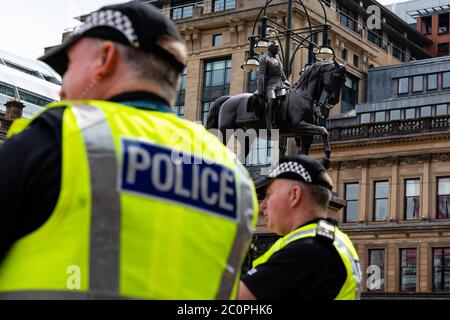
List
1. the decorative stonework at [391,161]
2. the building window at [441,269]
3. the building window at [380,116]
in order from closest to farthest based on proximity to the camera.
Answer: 1. the building window at [441,269]
2. the decorative stonework at [391,161]
3. the building window at [380,116]

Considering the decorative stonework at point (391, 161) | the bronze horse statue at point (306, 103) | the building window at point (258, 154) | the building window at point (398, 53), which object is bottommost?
the bronze horse statue at point (306, 103)

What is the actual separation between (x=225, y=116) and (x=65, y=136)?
17.8 metres

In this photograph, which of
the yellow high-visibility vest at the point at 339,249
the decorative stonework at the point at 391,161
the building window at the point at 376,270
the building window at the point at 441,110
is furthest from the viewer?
the building window at the point at 441,110

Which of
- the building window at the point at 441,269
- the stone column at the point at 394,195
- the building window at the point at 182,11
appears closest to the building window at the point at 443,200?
the building window at the point at 441,269

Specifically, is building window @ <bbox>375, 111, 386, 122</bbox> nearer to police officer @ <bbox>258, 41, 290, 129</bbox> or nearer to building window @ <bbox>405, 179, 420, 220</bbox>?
building window @ <bbox>405, 179, 420, 220</bbox>

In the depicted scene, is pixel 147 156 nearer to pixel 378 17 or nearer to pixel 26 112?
pixel 378 17

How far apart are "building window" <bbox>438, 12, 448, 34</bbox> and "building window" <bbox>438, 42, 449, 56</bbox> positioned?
4.28ft

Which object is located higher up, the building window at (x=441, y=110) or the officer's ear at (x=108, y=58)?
the building window at (x=441, y=110)

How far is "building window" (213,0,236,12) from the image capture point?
62.9 metres

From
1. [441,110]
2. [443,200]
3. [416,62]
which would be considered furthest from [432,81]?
[443,200]

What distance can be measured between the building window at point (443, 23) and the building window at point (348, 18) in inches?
748

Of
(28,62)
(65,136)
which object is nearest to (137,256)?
(65,136)

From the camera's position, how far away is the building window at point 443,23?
275 ft

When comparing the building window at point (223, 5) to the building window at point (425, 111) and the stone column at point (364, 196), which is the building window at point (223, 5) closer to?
the building window at point (425, 111)
